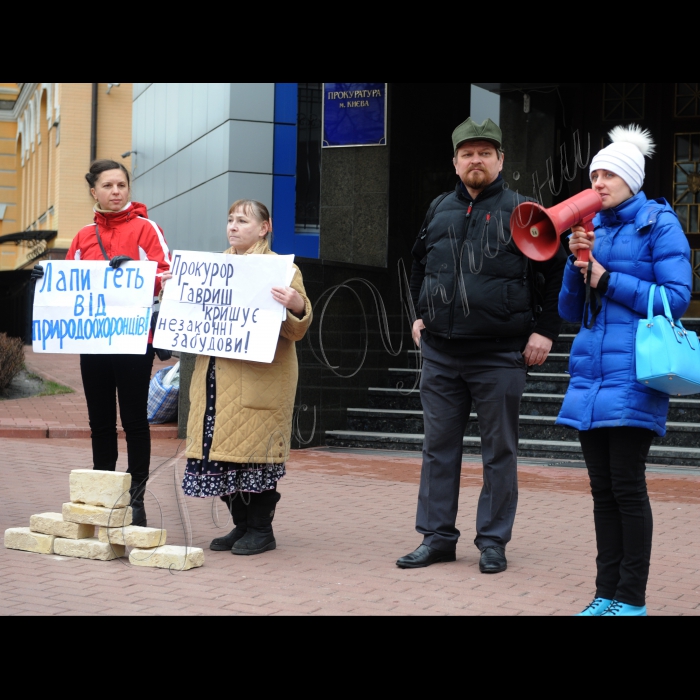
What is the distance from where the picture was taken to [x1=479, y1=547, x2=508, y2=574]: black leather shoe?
5.53 meters

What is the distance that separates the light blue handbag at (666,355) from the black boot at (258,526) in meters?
2.42

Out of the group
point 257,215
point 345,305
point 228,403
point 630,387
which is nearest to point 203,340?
point 228,403

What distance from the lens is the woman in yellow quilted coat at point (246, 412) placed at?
5680 millimetres

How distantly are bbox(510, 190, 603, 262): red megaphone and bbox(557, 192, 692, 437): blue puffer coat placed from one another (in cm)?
12

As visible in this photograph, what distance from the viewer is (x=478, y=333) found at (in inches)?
216

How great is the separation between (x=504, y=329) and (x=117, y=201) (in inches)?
94.0

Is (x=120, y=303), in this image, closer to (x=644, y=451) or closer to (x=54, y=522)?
(x=54, y=522)

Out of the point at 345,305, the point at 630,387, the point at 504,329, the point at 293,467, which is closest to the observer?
the point at 630,387

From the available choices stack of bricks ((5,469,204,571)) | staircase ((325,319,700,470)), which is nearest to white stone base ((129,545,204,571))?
stack of bricks ((5,469,204,571))

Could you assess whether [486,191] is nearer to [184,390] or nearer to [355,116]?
[184,390]

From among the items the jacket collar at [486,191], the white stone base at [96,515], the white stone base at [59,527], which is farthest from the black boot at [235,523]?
the jacket collar at [486,191]

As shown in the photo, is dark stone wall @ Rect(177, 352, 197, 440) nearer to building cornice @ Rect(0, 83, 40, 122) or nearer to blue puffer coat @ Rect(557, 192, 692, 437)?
blue puffer coat @ Rect(557, 192, 692, 437)

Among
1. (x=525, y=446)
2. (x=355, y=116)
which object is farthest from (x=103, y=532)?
(x=355, y=116)

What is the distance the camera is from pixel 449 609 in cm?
479
